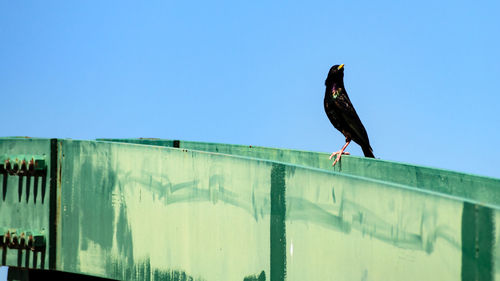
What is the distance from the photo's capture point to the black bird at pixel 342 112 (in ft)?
36.6

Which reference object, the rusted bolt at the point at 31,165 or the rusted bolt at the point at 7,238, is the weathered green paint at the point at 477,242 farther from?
the rusted bolt at the point at 7,238

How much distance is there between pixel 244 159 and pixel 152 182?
147 centimetres

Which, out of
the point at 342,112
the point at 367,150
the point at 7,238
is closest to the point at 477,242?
the point at 7,238

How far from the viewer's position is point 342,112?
37.1ft

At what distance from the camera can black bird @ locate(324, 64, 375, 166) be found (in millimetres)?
11148

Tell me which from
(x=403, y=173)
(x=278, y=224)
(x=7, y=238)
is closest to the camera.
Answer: (x=278, y=224)

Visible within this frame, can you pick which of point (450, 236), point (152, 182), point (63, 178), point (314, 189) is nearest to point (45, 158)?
point (63, 178)

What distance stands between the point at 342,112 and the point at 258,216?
5.88 metres

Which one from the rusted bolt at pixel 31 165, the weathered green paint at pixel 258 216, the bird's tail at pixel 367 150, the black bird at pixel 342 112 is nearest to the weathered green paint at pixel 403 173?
the weathered green paint at pixel 258 216

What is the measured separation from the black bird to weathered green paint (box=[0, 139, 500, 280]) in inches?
80.0

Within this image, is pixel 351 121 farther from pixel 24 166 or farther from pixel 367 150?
pixel 24 166

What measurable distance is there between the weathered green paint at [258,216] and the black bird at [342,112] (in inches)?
80.0

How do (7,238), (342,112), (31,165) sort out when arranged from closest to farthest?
1. (31,165)
2. (7,238)
3. (342,112)

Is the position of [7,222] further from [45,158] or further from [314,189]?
[314,189]
